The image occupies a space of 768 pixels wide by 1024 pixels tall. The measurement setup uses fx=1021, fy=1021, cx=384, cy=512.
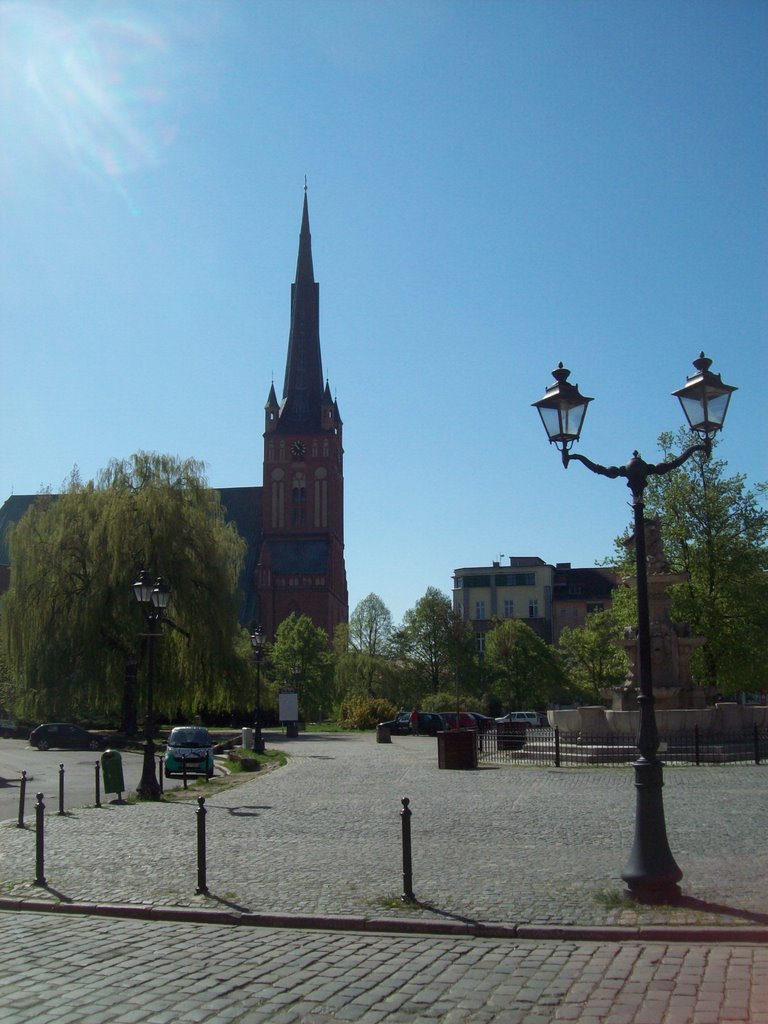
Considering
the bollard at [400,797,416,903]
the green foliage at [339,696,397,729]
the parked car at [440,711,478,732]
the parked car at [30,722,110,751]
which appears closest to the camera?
the bollard at [400,797,416,903]

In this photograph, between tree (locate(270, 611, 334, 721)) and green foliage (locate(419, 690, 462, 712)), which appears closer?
green foliage (locate(419, 690, 462, 712))

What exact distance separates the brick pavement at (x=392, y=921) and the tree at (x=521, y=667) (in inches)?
2076

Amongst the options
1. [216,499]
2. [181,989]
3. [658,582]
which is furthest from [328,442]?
[181,989]

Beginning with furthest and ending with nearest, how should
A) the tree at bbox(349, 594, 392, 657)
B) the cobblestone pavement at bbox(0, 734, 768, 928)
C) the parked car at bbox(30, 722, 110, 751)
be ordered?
the tree at bbox(349, 594, 392, 657)
the parked car at bbox(30, 722, 110, 751)
the cobblestone pavement at bbox(0, 734, 768, 928)

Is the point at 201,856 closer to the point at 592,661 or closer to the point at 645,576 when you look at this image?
the point at 645,576

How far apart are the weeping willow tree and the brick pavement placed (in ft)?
71.3

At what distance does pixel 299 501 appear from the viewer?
106 meters

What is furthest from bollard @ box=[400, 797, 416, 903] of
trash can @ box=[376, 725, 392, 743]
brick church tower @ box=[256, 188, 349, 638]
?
brick church tower @ box=[256, 188, 349, 638]

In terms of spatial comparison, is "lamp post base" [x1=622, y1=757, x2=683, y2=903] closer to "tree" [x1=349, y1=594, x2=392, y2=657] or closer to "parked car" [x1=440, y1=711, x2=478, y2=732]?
"parked car" [x1=440, y1=711, x2=478, y2=732]

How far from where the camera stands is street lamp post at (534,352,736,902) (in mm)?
9078

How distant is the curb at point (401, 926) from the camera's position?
7.84 meters

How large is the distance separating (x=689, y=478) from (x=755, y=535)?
134 inches

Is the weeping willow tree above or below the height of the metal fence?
above

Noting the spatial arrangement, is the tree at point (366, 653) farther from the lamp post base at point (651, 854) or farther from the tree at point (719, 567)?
the lamp post base at point (651, 854)
